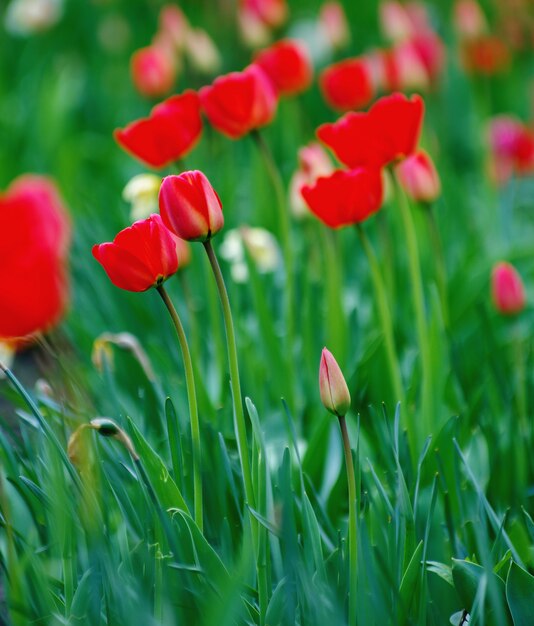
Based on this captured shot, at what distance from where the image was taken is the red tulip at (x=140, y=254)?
95 centimetres

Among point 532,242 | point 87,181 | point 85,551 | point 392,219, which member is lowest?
point 532,242

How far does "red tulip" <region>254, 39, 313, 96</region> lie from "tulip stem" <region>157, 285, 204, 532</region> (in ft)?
3.70

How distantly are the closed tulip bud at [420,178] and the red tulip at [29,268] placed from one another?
32.8 inches

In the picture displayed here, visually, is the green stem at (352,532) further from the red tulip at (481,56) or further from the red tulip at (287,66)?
the red tulip at (481,56)

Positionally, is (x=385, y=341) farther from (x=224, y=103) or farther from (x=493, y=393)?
(x=224, y=103)

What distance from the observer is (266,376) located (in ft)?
4.95

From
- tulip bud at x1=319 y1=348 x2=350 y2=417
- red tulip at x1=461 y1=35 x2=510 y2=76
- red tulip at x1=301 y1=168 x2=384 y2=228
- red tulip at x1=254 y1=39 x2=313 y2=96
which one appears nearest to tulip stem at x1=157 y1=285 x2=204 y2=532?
tulip bud at x1=319 y1=348 x2=350 y2=417

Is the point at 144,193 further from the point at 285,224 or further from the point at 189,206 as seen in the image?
the point at 189,206

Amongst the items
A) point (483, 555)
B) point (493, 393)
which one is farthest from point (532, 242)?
point (483, 555)

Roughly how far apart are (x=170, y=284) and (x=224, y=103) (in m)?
0.64

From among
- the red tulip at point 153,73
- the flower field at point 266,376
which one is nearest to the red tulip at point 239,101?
the flower field at point 266,376

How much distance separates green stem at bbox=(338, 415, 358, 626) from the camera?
3.00 ft

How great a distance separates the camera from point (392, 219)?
7.24 feet

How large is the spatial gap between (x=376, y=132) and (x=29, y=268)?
2.18ft
